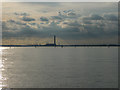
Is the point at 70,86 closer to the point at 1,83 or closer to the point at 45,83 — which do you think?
the point at 45,83

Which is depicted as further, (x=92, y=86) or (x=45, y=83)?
(x=45, y=83)

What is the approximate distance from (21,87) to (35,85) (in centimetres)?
237

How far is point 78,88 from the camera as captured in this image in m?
33.2

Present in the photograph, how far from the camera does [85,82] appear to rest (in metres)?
37.7

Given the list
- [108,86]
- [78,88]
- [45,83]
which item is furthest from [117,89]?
[45,83]

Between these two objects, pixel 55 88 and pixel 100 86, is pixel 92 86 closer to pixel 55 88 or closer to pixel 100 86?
pixel 100 86

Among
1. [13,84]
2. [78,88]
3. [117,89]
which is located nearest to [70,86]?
[78,88]

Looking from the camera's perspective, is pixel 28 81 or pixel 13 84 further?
pixel 28 81

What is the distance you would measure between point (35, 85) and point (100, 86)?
1004 centimetres

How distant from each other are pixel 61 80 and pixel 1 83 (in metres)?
10.1

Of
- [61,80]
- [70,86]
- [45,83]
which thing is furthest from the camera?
[61,80]

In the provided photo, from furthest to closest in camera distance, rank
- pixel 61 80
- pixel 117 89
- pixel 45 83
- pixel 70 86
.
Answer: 1. pixel 61 80
2. pixel 45 83
3. pixel 70 86
4. pixel 117 89

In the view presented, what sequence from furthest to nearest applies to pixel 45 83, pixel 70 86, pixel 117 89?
pixel 45 83 → pixel 70 86 → pixel 117 89

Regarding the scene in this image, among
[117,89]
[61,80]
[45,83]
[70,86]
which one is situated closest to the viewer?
[117,89]
